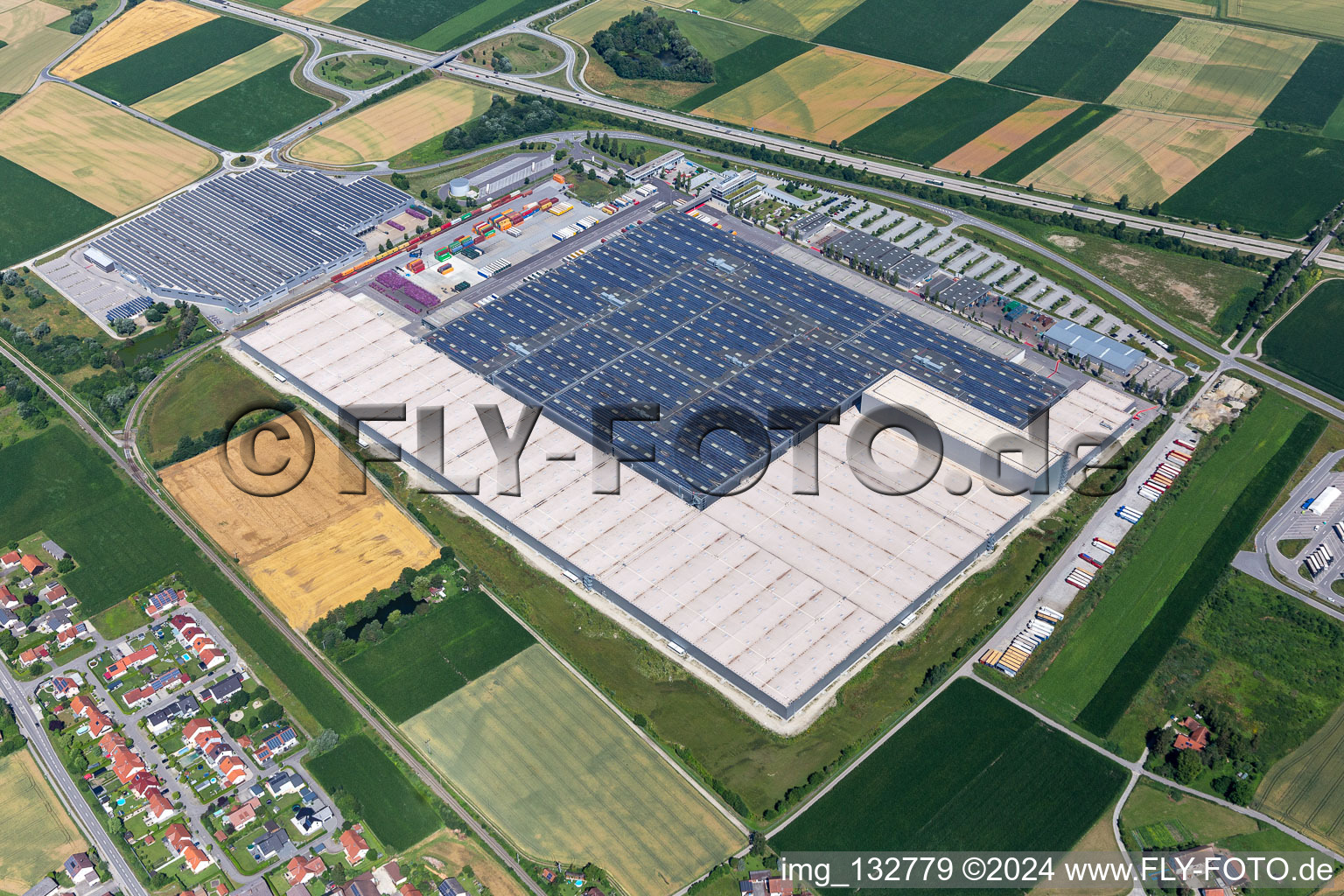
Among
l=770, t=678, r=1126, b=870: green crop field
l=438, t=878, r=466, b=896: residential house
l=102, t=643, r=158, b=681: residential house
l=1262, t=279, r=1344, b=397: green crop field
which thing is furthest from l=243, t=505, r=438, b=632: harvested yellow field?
l=1262, t=279, r=1344, b=397: green crop field

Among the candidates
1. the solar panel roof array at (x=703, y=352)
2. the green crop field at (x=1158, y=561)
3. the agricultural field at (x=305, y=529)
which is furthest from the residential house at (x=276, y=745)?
the green crop field at (x=1158, y=561)

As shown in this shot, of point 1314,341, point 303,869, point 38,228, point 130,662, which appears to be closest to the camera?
point 303,869

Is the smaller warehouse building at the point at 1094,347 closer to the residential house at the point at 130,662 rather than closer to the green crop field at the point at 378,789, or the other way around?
the green crop field at the point at 378,789

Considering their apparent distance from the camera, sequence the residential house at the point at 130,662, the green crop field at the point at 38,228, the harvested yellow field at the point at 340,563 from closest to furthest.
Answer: the residential house at the point at 130,662
the harvested yellow field at the point at 340,563
the green crop field at the point at 38,228

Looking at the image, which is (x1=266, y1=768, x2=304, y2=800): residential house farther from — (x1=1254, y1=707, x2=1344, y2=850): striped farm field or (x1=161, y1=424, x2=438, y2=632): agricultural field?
(x1=1254, y1=707, x2=1344, y2=850): striped farm field

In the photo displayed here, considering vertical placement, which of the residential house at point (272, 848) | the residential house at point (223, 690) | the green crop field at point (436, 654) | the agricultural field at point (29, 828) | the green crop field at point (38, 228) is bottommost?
the agricultural field at point (29, 828)

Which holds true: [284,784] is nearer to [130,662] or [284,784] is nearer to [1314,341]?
[130,662]

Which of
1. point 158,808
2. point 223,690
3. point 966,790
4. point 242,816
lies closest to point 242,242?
point 223,690
